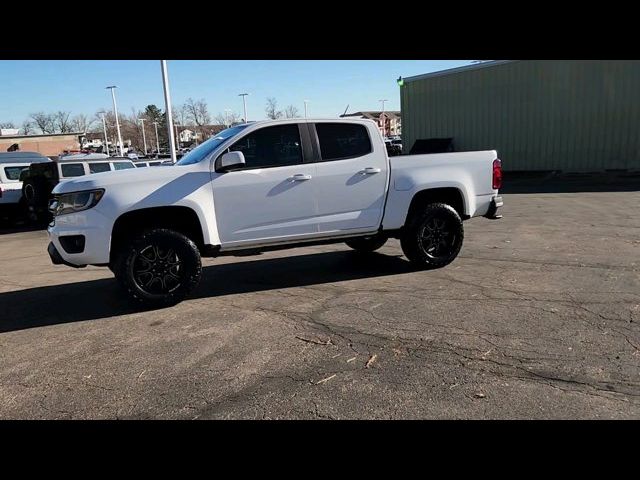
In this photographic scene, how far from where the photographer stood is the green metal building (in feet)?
66.9

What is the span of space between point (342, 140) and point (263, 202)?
53.5 inches

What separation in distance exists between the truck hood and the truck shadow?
1.35 m

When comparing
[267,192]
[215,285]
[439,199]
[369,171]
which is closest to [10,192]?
[215,285]

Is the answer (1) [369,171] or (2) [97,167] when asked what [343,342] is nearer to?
(1) [369,171]

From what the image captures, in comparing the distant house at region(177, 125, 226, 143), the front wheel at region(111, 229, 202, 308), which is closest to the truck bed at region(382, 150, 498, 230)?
the front wheel at region(111, 229, 202, 308)

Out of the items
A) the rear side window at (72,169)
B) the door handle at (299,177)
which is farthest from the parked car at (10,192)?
the door handle at (299,177)

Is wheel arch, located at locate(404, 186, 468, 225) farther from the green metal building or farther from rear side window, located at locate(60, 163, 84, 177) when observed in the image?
the green metal building

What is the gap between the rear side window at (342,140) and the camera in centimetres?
634

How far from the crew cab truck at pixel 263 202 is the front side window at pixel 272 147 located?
0.01 metres
